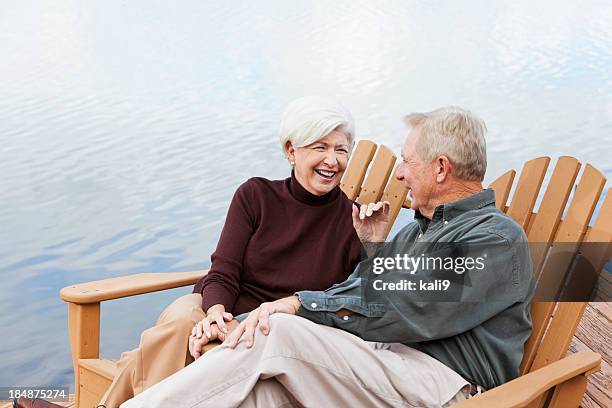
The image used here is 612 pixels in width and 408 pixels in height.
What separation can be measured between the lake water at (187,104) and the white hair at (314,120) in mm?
3426

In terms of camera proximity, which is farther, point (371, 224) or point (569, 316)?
point (371, 224)

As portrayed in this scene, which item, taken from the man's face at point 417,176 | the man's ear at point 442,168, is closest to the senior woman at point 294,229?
the man's face at point 417,176

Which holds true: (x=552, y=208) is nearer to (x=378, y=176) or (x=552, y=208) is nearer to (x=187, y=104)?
(x=378, y=176)

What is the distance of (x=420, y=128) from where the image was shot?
8.57 feet

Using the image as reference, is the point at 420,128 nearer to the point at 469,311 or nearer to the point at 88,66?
the point at 469,311

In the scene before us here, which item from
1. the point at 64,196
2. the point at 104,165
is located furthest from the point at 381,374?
the point at 104,165

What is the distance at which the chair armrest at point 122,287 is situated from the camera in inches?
119

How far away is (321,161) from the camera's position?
2.93 m

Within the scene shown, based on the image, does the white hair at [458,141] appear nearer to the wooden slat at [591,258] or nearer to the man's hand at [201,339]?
the wooden slat at [591,258]

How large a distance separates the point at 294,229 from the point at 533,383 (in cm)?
102

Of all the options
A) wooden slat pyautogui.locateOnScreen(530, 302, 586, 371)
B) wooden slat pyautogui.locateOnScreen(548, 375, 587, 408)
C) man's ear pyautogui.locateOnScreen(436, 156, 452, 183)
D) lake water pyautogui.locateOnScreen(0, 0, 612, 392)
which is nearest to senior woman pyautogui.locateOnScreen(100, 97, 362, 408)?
man's ear pyautogui.locateOnScreen(436, 156, 452, 183)

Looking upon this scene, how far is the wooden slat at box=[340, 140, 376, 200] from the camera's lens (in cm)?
368

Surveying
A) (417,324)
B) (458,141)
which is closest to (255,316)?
(417,324)

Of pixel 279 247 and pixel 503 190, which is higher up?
pixel 503 190
